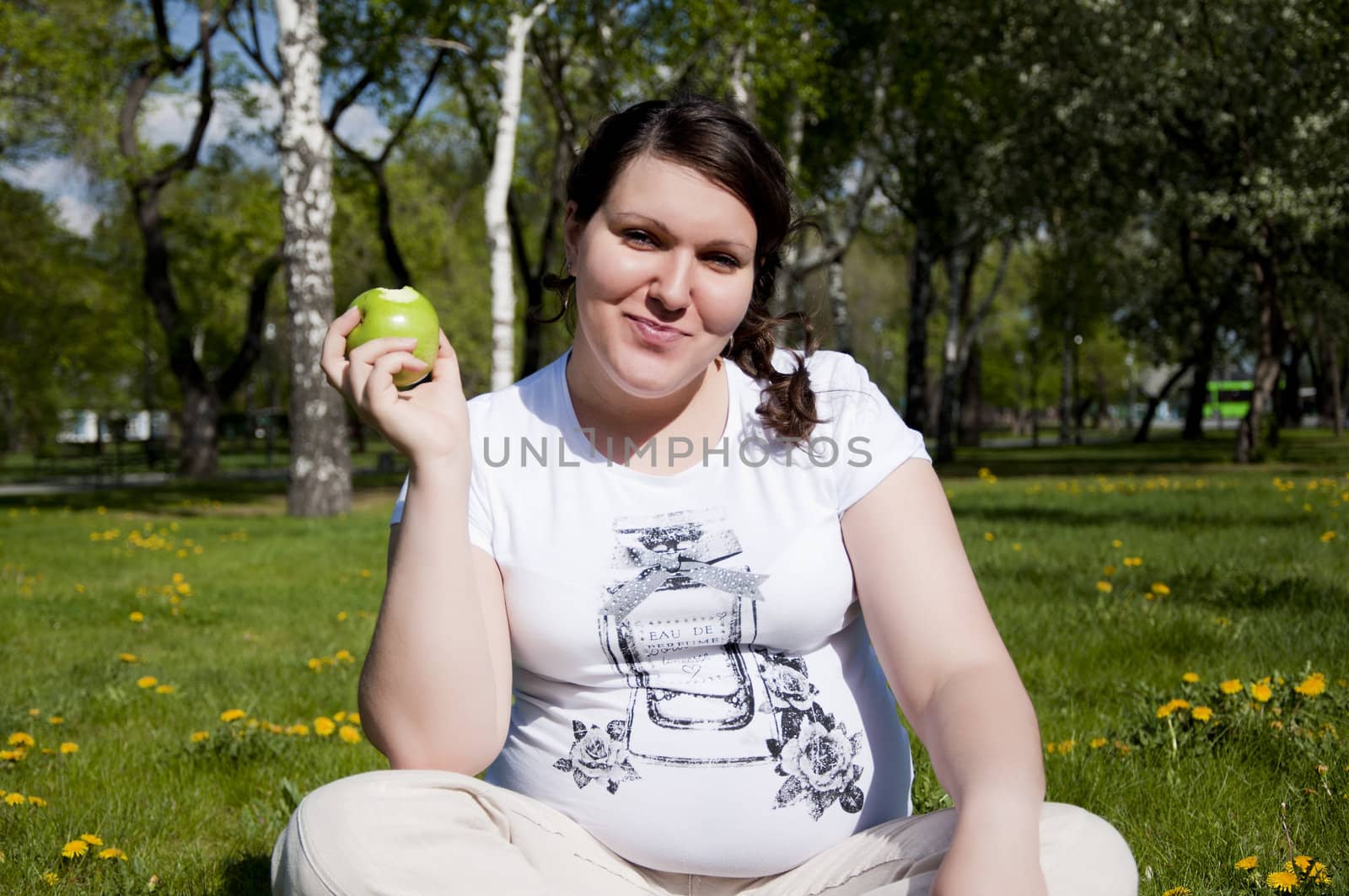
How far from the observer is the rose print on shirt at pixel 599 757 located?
77.7 inches

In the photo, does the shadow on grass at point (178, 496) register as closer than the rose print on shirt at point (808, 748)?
No

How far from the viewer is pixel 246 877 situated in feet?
9.55

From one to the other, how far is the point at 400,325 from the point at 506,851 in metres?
0.97

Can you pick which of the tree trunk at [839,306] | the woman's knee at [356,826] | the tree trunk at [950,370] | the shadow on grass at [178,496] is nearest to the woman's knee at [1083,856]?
the woman's knee at [356,826]

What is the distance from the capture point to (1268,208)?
17.2 meters

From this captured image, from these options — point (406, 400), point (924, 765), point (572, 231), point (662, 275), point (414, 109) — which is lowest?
point (924, 765)

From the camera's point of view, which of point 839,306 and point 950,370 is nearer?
point 839,306

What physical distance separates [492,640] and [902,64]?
2101cm

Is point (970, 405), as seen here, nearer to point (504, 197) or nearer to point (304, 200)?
point (504, 197)

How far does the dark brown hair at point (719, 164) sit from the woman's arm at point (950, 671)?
0.24 m

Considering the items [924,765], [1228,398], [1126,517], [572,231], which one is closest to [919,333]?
[1126,517]

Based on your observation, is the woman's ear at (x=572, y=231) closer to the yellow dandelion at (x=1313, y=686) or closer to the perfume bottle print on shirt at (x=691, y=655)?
the perfume bottle print on shirt at (x=691, y=655)

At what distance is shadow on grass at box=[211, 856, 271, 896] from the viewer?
2840 mm

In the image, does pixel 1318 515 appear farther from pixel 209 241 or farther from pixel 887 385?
pixel 887 385
